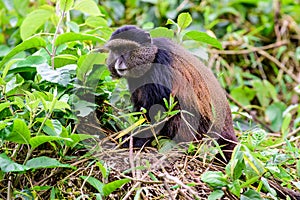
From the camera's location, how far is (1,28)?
4684 millimetres

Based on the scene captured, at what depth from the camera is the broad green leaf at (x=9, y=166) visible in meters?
2.07

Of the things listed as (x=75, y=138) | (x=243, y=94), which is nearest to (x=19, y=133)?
(x=75, y=138)

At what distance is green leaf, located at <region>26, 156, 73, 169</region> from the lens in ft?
7.00

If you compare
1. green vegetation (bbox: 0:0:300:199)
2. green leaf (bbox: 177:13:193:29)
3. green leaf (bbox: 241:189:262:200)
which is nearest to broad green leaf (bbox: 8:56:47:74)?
green vegetation (bbox: 0:0:300:199)

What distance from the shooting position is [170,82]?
2.94 meters

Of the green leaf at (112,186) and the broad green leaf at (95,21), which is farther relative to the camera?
the broad green leaf at (95,21)

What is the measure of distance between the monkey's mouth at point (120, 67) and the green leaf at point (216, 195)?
3.52ft

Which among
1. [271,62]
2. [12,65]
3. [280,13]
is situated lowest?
[271,62]

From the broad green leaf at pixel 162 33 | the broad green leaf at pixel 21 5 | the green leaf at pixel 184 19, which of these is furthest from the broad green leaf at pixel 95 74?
the broad green leaf at pixel 21 5

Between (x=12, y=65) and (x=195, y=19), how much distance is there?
343 centimetres

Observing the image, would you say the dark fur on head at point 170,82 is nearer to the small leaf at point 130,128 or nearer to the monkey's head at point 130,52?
the monkey's head at point 130,52

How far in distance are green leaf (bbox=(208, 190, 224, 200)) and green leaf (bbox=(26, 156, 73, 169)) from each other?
1.88 ft

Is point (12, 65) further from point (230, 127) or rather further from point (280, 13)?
point (280, 13)

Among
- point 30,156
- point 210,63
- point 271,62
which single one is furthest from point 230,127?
point 271,62
